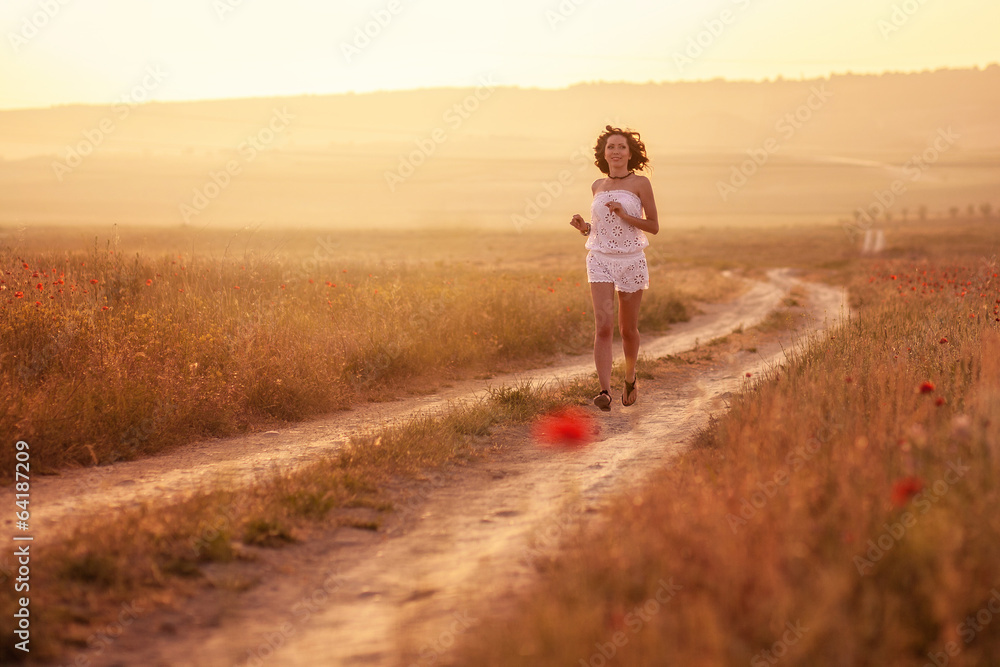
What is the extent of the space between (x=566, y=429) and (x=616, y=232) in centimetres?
181

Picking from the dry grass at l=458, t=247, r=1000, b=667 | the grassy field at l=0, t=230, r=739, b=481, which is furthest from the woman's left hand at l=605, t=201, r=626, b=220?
the grassy field at l=0, t=230, r=739, b=481

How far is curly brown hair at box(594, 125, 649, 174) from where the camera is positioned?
21.3 ft

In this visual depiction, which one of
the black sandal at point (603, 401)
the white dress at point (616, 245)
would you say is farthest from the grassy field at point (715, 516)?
the white dress at point (616, 245)

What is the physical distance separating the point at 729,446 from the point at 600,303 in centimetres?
225

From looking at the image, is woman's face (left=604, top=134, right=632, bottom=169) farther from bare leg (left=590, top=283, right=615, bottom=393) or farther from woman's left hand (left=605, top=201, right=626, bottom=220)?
bare leg (left=590, top=283, right=615, bottom=393)

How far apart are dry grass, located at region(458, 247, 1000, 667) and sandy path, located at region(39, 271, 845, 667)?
35 cm

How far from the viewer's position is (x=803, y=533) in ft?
9.46

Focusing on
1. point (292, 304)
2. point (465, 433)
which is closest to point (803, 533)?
point (465, 433)

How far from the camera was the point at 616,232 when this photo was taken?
21.4ft

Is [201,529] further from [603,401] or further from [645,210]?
[645,210]

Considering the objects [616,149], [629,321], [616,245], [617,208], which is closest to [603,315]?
[629,321]

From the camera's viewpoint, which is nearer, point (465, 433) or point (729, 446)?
point (729, 446)

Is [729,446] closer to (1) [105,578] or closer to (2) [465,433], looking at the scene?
(2) [465,433]

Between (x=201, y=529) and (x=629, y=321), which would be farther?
(x=629, y=321)
